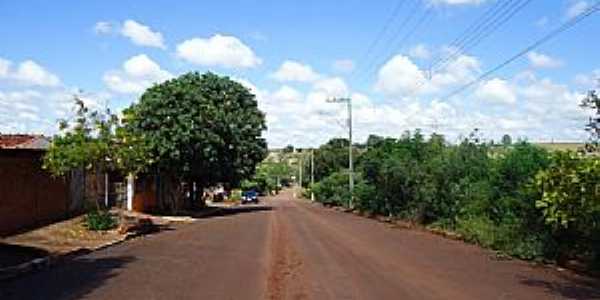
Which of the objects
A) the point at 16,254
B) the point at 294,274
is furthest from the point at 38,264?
the point at 294,274

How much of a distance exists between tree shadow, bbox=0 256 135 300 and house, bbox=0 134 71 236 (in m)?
8.55

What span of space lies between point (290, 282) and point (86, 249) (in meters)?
11.0

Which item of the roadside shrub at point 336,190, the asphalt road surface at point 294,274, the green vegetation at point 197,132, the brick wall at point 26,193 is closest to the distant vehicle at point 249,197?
the roadside shrub at point 336,190

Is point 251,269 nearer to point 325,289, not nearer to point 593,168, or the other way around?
point 325,289

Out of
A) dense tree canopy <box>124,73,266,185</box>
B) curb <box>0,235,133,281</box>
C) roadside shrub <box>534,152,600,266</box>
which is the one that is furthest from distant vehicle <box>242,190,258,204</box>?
roadside shrub <box>534,152,600,266</box>

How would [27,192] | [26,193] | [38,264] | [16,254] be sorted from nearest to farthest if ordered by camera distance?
1. [38,264]
2. [16,254]
3. [26,193]
4. [27,192]

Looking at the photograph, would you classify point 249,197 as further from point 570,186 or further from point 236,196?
point 570,186

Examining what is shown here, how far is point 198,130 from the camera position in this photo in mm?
50875

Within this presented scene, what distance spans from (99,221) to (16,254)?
1130 cm

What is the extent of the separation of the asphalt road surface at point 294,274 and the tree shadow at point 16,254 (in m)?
1.03

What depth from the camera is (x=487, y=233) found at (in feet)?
88.9

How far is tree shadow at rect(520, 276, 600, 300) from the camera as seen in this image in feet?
Result: 48.8

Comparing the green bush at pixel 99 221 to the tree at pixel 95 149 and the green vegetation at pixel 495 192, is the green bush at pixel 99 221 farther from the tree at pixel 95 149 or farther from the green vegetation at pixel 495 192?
the green vegetation at pixel 495 192

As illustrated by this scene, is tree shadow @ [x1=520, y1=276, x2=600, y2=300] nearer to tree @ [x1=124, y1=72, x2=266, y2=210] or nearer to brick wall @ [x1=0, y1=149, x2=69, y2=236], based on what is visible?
brick wall @ [x1=0, y1=149, x2=69, y2=236]
